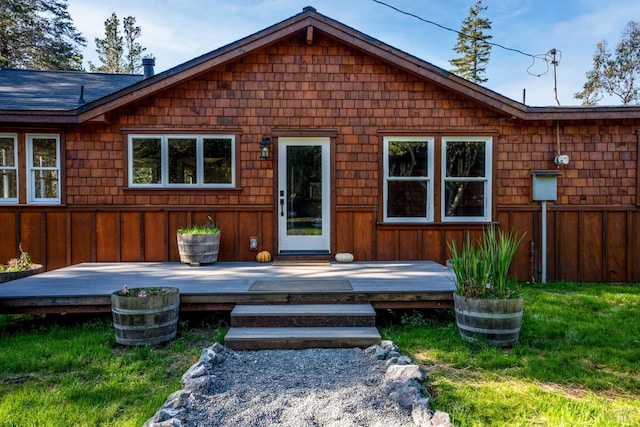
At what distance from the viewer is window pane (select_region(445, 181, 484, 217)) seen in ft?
21.6

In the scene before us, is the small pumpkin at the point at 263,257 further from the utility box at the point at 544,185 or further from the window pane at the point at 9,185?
the utility box at the point at 544,185

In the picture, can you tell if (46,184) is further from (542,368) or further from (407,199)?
(542,368)

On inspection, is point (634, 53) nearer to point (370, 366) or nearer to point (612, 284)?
point (612, 284)

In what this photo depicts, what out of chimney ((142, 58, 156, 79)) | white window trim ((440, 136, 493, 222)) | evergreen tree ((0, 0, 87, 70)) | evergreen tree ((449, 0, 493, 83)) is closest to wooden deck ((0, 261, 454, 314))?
white window trim ((440, 136, 493, 222))

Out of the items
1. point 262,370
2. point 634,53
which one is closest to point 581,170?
point 262,370

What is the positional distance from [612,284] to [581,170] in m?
1.87

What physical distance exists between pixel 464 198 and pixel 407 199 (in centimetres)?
93

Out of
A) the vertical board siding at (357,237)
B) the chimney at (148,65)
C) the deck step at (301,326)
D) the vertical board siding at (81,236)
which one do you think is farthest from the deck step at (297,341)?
the chimney at (148,65)

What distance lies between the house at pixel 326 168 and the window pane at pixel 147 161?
2 cm

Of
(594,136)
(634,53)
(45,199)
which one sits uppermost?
(634,53)

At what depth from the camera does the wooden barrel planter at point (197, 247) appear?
19.1ft

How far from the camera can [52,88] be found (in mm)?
7629

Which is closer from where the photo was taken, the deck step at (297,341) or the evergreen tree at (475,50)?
the deck step at (297,341)

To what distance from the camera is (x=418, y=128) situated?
6.48 meters
